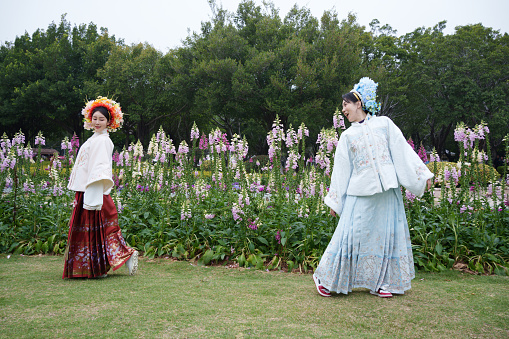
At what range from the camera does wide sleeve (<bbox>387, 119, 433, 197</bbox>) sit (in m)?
3.19

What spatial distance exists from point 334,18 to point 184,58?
34.3ft

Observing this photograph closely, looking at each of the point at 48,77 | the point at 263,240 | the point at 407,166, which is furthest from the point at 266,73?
the point at 407,166

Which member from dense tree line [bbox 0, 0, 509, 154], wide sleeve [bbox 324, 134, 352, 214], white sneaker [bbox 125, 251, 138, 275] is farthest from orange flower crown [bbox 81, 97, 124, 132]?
dense tree line [bbox 0, 0, 509, 154]

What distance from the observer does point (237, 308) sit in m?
3.00


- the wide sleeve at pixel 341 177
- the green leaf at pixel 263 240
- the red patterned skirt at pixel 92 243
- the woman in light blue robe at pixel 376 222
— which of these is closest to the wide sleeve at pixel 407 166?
the woman in light blue robe at pixel 376 222

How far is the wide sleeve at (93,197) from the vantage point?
12.1ft

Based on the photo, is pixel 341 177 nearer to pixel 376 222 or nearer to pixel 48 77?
pixel 376 222

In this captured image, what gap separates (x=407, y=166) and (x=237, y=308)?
1782 mm

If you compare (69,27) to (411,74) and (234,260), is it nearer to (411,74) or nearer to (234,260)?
(411,74)

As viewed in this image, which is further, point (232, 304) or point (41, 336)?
point (232, 304)

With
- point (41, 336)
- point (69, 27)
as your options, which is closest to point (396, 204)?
point (41, 336)

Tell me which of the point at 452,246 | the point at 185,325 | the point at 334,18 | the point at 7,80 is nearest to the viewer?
the point at 185,325

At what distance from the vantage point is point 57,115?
1136 inches

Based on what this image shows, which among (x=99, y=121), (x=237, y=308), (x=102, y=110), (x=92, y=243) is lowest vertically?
(x=237, y=308)
